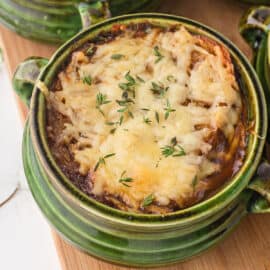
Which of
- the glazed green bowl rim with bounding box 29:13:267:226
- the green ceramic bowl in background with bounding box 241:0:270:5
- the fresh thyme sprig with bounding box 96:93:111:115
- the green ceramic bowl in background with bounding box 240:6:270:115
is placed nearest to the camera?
the glazed green bowl rim with bounding box 29:13:267:226

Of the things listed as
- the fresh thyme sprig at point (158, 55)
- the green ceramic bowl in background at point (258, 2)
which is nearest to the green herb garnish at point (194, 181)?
the fresh thyme sprig at point (158, 55)

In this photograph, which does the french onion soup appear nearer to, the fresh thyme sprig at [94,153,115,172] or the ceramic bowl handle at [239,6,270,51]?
the fresh thyme sprig at [94,153,115,172]

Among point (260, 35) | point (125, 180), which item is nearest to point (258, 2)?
point (260, 35)

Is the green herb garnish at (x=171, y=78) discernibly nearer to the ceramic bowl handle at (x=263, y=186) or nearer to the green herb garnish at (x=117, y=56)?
the green herb garnish at (x=117, y=56)

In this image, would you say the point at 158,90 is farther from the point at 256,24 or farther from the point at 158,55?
the point at 256,24

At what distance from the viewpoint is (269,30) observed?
3.59ft

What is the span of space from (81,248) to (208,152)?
0.85ft

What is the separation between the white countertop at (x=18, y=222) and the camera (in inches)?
47.4

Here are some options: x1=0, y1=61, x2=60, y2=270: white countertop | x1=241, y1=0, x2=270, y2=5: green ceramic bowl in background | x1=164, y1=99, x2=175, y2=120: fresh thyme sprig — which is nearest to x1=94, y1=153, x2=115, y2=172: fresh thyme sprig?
x1=164, y1=99, x2=175, y2=120: fresh thyme sprig

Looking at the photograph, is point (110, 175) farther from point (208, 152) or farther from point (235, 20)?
point (235, 20)

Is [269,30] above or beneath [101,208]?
above

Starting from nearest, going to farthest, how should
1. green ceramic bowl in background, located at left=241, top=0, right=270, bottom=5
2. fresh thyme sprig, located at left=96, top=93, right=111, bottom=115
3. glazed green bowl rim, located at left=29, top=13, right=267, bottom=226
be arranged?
glazed green bowl rim, located at left=29, top=13, right=267, bottom=226, fresh thyme sprig, located at left=96, top=93, right=111, bottom=115, green ceramic bowl in background, located at left=241, top=0, right=270, bottom=5

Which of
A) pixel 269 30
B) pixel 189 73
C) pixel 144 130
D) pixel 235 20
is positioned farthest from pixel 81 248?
pixel 235 20

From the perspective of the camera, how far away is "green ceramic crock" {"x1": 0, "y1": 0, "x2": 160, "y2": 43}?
118 cm
